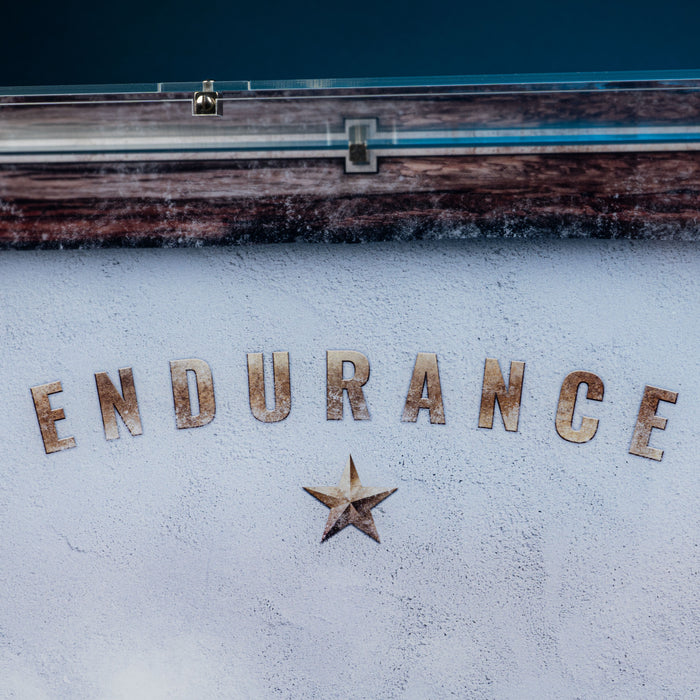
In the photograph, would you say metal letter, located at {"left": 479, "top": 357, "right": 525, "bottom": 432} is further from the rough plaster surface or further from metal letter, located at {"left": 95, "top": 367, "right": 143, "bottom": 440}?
metal letter, located at {"left": 95, "top": 367, "right": 143, "bottom": 440}

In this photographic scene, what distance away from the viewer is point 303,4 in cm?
147

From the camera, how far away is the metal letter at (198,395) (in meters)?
1.54

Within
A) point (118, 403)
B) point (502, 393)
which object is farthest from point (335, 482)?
point (118, 403)

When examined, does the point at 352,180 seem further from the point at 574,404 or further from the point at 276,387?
the point at 574,404

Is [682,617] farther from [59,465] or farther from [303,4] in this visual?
[303,4]

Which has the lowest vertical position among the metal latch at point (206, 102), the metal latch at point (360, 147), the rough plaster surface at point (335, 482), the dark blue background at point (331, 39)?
the rough plaster surface at point (335, 482)

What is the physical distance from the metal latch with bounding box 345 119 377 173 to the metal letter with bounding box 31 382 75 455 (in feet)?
3.56

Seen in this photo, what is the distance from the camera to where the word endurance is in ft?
4.87

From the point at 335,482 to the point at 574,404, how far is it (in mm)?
737

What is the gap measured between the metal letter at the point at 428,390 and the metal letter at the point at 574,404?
343mm

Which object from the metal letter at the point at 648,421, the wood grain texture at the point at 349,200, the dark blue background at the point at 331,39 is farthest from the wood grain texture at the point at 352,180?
the metal letter at the point at 648,421

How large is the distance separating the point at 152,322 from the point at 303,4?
1.02 meters

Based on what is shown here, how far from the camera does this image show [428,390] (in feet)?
4.99

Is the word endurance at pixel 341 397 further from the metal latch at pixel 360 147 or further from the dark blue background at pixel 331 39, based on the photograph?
the dark blue background at pixel 331 39
